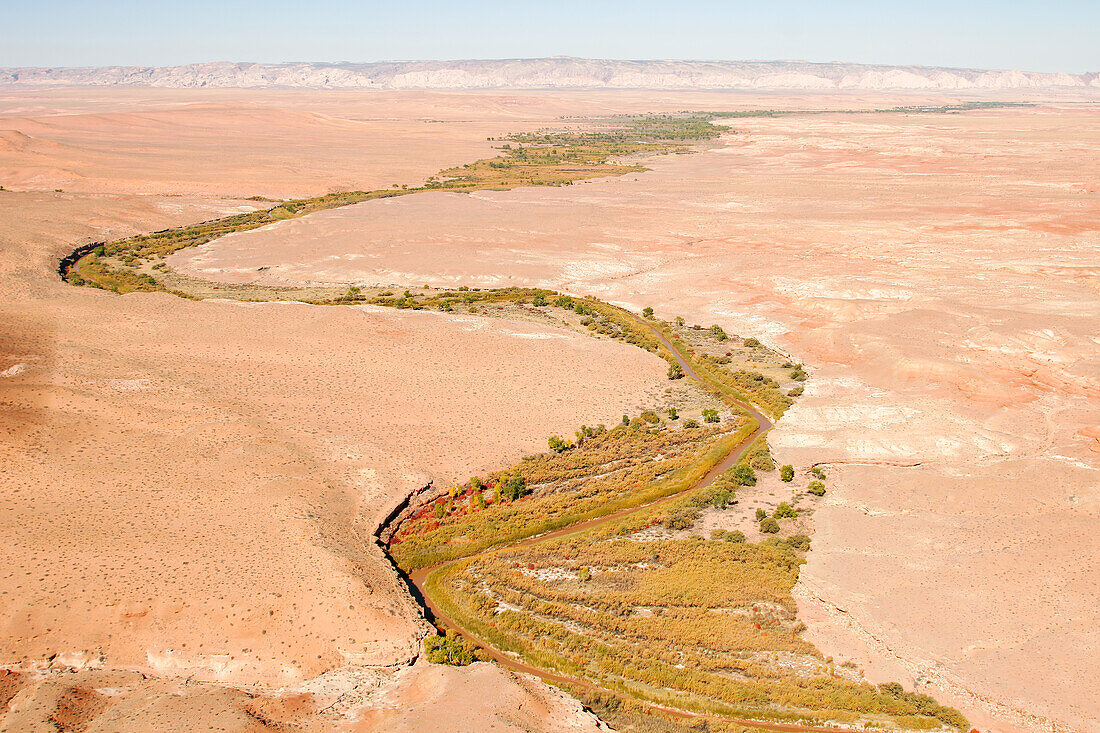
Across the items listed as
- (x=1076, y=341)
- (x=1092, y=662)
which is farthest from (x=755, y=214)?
(x=1092, y=662)

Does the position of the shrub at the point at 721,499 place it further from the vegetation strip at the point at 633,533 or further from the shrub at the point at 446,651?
the shrub at the point at 446,651

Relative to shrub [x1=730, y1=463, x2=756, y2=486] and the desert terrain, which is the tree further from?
shrub [x1=730, y1=463, x2=756, y2=486]

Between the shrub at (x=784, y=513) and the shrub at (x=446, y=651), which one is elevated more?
the shrub at (x=784, y=513)

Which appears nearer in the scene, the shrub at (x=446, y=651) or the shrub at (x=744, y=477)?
the shrub at (x=446, y=651)

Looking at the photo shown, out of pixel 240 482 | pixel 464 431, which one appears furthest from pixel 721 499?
pixel 240 482

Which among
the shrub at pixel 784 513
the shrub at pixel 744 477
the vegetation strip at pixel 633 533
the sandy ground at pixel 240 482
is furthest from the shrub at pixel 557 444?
the shrub at pixel 784 513

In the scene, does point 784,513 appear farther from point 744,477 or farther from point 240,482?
point 240,482

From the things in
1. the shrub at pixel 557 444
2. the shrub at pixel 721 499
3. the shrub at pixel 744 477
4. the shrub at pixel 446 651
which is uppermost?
the shrub at pixel 557 444

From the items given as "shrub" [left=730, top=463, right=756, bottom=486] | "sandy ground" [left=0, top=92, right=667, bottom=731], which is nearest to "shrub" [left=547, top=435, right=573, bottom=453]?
"sandy ground" [left=0, top=92, right=667, bottom=731]
